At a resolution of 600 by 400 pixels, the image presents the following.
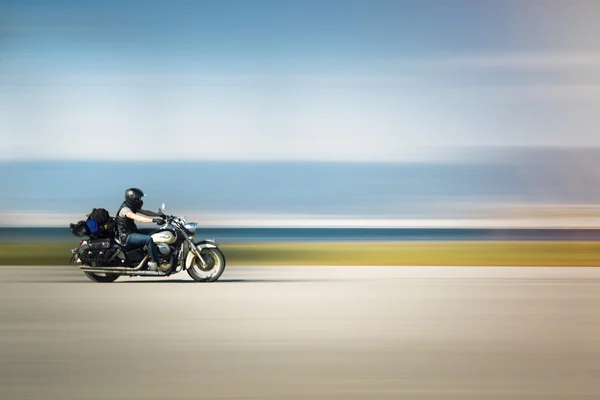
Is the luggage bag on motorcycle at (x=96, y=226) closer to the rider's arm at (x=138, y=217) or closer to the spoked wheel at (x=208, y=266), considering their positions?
the rider's arm at (x=138, y=217)

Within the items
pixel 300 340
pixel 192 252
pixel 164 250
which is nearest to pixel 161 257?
pixel 164 250

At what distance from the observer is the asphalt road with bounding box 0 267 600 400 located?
7348mm

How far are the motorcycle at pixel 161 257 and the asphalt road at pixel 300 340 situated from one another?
0.31 meters

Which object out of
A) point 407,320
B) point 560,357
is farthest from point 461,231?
point 560,357

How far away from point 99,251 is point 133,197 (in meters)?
1.07

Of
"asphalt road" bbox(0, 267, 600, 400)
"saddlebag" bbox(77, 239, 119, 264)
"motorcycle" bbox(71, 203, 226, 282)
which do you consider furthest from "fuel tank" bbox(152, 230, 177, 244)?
"asphalt road" bbox(0, 267, 600, 400)

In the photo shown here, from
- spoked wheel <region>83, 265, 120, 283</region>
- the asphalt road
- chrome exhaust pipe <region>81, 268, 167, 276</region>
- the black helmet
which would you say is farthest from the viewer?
spoked wheel <region>83, 265, 120, 283</region>

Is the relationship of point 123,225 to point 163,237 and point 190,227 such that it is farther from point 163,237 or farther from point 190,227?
point 190,227

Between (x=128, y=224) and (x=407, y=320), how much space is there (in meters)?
7.21

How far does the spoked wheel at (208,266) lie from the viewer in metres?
17.4

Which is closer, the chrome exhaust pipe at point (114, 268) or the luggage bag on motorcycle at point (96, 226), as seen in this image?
the chrome exhaust pipe at point (114, 268)

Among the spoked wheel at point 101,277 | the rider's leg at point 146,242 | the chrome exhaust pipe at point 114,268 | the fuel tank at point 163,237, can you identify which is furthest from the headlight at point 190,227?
the spoked wheel at point 101,277

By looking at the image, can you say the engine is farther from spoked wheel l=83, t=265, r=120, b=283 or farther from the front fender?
spoked wheel l=83, t=265, r=120, b=283

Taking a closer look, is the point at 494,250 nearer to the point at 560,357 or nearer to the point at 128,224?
the point at 128,224
